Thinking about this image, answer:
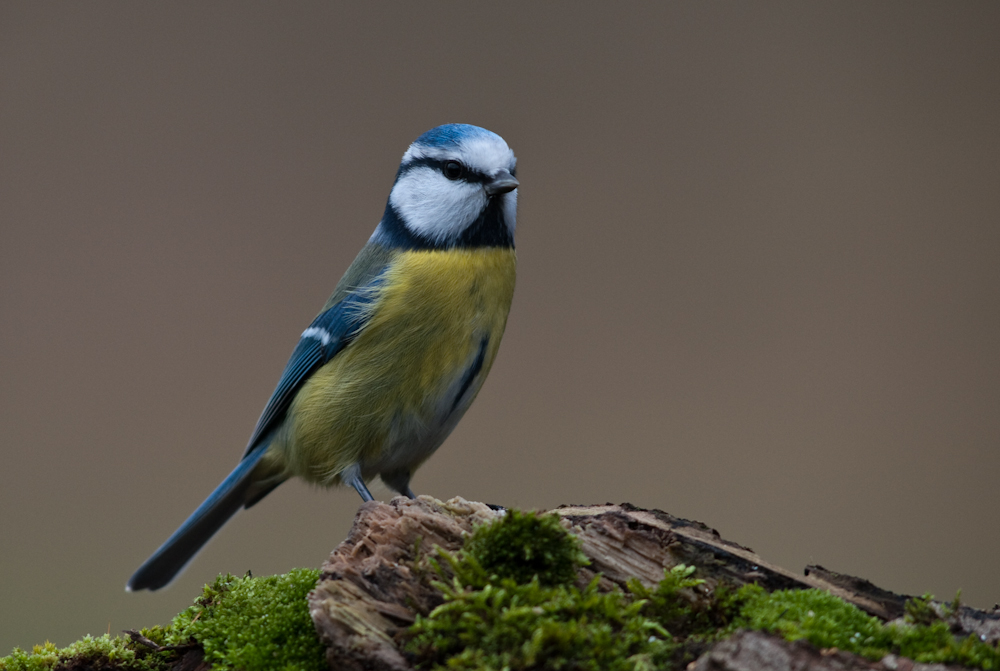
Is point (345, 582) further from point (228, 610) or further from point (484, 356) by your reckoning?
point (484, 356)

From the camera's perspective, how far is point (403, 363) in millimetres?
1890

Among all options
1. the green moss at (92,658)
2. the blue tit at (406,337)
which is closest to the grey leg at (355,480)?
the blue tit at (406,337)

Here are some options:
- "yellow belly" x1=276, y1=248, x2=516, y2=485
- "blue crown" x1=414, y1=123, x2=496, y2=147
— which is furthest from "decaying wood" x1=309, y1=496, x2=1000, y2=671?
"blue crown" x1=414, y1=123, x2=496, y2=147

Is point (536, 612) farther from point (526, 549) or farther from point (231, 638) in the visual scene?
point (231, 638)

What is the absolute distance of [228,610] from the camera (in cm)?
133

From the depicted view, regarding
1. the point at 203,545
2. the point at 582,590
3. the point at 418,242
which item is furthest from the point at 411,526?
the point at 203,545

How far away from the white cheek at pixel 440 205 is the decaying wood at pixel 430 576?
823mm

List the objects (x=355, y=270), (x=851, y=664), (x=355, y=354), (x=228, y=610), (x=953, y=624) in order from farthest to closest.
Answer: (x=355, y=270) < (x=355, y=354) < (x=228, y=610) < (x=953, y=624) < (x=851, y=664)

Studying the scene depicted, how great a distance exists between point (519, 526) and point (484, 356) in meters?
0.91

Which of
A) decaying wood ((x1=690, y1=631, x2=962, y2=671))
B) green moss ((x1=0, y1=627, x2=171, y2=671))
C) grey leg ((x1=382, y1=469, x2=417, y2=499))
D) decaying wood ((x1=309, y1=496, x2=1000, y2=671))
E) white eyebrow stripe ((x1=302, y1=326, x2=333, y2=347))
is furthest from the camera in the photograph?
grey leg ((x1=382, y1=469, x2=417, y2=499))

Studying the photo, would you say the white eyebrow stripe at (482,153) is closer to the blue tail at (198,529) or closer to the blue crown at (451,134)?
the blue crown at (451,134)

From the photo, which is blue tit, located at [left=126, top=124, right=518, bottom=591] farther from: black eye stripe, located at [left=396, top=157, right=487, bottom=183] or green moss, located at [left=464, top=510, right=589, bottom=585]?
green moss, located at [left=464, top=510, right=589, bottom=585]

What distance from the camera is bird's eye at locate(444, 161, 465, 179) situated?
195cm

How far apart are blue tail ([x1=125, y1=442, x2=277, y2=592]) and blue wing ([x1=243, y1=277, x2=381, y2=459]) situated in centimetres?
6
